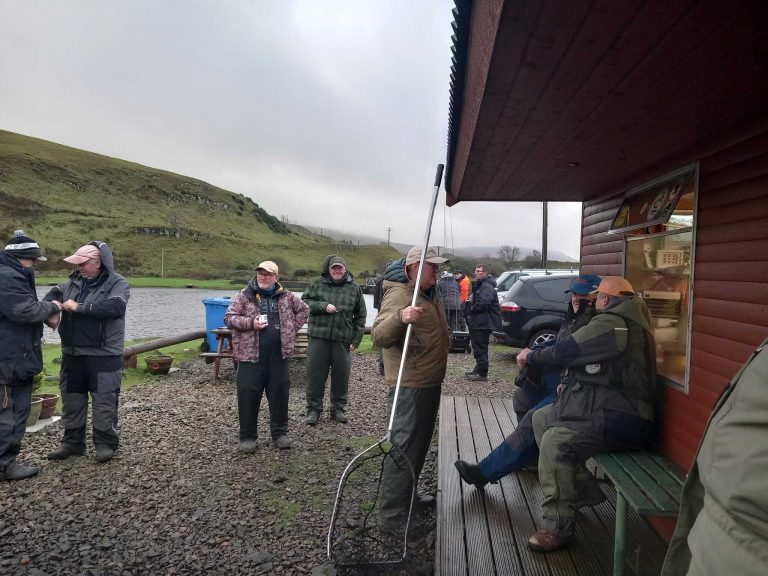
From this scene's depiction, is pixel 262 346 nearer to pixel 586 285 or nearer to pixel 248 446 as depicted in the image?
pixel 248 446

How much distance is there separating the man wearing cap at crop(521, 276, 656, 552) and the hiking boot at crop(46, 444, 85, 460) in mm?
4324

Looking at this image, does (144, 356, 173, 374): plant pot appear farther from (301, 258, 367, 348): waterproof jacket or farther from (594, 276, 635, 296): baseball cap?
(594, 276, 635, 296): baseball cap

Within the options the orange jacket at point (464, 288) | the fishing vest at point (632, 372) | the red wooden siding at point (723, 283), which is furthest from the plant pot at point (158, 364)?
the red wooden siding at point (723, 283)

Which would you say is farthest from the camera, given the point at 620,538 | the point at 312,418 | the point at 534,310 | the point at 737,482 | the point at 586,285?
the point at 534,310

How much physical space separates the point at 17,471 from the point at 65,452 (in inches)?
17.8

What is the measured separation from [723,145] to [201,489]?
4646 mm

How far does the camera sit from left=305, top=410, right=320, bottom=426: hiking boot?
582 cm

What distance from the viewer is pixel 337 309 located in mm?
5965

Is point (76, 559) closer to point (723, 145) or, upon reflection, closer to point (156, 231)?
point (723, 145)

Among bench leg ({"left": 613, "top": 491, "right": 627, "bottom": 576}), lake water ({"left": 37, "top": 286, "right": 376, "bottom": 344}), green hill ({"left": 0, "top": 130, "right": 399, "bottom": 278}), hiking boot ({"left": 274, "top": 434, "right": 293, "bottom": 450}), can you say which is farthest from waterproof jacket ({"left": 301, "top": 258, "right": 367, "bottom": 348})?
green hill ({"left": 0, "top": 130, "right": 399, "bottom": 278})

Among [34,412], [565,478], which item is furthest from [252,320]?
[565,478]

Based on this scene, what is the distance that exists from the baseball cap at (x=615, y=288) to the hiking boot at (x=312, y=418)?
152 inches

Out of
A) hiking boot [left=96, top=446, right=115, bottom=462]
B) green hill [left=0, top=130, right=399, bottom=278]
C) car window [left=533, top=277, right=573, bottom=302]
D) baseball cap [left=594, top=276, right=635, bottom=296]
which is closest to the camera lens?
baseball cap [left=594, top=276, right=635, bottom=296]

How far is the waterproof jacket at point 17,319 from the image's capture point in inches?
159
